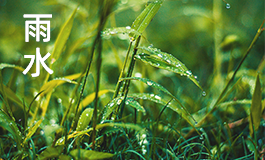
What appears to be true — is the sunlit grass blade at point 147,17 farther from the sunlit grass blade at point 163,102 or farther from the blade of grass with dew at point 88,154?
the blade of grass with dew at point 88,154

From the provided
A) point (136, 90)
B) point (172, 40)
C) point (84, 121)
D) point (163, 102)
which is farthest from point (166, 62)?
point (172, 40)

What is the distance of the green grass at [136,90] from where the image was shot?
1.97 feet

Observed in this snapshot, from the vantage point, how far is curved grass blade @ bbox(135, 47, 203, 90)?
0.57m

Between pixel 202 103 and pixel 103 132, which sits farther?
pixel 202 103

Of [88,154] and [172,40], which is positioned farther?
[172,40]

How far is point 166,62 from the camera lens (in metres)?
0.63

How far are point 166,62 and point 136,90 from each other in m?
0.48

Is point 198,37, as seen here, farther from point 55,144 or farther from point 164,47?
point 55,144

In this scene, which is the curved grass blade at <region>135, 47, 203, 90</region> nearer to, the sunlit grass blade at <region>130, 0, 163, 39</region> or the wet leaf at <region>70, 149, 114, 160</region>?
the sunlit grass blade at <region>130, 0, 163, 39</region>

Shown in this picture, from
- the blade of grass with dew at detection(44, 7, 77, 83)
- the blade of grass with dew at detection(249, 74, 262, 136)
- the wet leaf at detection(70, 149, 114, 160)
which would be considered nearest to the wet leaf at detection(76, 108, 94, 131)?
the wet leaf at detection(70, 149, 114, 160)

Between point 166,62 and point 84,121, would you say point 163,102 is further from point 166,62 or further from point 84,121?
point 84,121

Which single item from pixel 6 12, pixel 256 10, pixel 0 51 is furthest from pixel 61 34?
pixel 256 10

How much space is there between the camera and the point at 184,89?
1.25 metres

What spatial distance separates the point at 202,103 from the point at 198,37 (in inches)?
42.1
